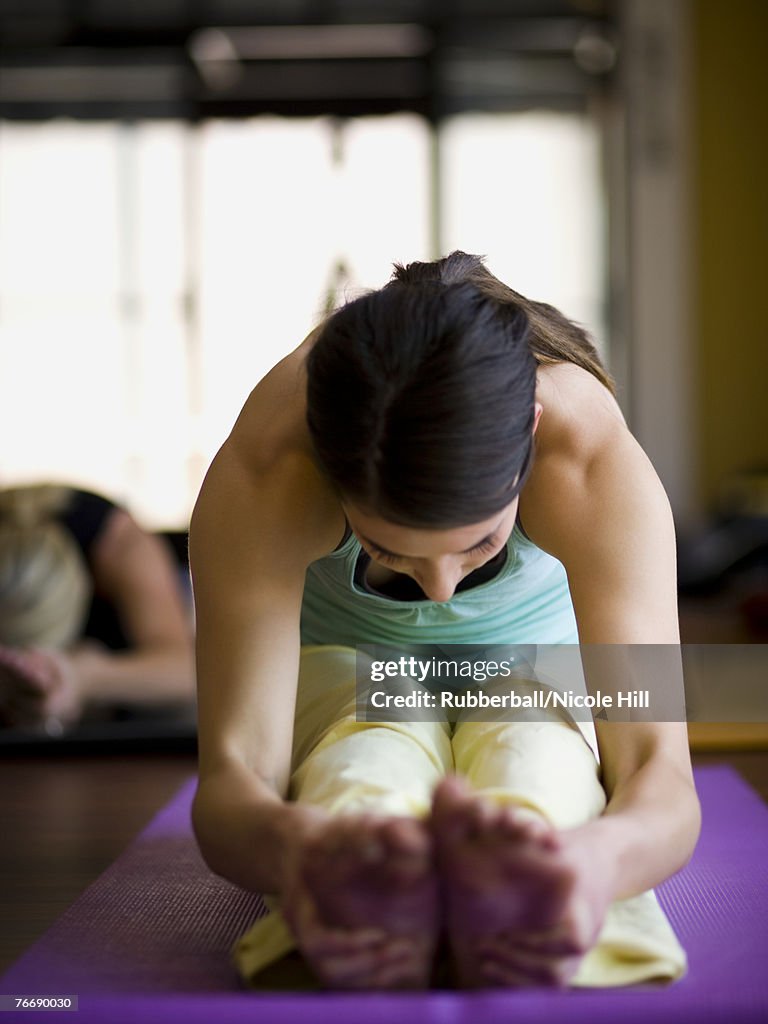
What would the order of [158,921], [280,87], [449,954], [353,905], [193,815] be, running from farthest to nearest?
[280,87] → [158,921] → [193,815] → [449,954] → [353,905]

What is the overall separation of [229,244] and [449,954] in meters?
4.93

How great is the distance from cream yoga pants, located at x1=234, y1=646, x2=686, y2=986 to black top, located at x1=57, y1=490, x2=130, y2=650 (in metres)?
1.28

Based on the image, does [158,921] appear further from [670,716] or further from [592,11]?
[592,11]

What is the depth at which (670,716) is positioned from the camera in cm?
108

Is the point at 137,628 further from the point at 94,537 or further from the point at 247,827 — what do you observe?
the point at 247,827

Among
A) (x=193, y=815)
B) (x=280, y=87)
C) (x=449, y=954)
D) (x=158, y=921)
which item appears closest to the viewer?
(x=449, y=954)

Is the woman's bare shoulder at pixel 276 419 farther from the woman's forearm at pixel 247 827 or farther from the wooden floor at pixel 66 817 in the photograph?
the wooden floor at pixel 66 817

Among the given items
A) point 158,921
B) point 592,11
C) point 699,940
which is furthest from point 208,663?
point 592,11

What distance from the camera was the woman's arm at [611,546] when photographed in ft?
3.46

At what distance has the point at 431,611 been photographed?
128cm

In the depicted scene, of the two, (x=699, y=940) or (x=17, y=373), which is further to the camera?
(x=17, y=373)

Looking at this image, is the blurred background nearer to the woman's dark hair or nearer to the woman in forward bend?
the woman in forward bend

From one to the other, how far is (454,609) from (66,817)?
0.69m

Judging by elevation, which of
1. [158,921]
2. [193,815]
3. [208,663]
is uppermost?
[208,663]
